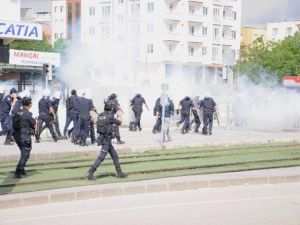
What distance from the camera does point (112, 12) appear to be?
68.4 meters

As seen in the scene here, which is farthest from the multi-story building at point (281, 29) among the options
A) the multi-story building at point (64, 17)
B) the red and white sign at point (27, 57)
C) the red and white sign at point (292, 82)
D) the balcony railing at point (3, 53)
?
the balcony railing at point (3, 53)

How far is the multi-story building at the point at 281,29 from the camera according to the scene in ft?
371

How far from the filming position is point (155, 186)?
13633 millimetres

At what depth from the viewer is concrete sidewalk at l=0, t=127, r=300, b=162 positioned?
20.0 metres

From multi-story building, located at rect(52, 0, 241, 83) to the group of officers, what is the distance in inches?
1604

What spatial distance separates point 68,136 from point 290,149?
8155 mm

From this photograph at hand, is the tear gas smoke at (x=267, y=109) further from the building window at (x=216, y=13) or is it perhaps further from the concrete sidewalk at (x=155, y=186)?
the building window at (x=216, y=13)

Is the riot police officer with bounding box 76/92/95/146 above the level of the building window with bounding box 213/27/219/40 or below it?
below

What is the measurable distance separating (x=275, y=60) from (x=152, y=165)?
157 feet

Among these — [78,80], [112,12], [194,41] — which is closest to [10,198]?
[78,80]

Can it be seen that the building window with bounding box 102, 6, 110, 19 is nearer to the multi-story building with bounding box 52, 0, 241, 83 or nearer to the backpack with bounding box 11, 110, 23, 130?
the multi-story building with bounding box 52, 0, 241, 83

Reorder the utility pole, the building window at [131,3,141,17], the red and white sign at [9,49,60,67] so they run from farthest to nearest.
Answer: the building window at [131,3,141,17] < the red and white sign at [9,49,60,67] < the utility pole

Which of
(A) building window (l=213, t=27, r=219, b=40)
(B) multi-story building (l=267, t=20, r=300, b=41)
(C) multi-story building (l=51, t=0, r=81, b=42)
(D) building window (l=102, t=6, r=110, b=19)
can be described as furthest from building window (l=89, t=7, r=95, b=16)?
(B) multi-story building (l=267, t=20, r=300, b=41)

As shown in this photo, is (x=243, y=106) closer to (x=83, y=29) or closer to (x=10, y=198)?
(x=10, y=198)
